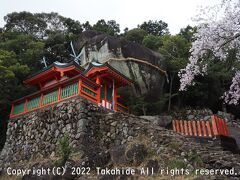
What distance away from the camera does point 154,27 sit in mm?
46875

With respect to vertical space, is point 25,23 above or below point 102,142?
above

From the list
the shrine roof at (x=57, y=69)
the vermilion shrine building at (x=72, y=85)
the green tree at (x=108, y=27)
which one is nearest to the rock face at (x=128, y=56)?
the vermilion shrine building at (x=72, y=85)

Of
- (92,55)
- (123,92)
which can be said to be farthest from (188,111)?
(92,55)

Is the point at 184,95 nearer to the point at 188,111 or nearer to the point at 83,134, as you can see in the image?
the point at 188,111

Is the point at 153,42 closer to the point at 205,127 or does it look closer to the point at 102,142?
the point at 205,127

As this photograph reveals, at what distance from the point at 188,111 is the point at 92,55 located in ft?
34.0

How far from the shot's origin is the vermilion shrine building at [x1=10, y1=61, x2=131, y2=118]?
1410 cm

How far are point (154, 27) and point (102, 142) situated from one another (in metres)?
37.4

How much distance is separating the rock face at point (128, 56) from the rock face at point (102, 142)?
9.56m

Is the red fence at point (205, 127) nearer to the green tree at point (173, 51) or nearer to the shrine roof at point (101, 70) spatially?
the shrine roof at point (101, 70)

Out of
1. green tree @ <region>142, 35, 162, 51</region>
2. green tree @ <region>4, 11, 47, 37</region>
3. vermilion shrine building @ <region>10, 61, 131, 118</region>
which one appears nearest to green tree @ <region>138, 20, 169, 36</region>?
green tree @ <region>142, 35, 162, 51</region>

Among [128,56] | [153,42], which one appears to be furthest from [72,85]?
[153,42]

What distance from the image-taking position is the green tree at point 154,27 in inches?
1827

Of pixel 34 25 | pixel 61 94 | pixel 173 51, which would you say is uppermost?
pixel 34 25
